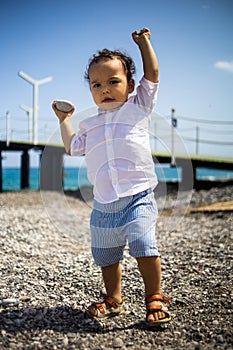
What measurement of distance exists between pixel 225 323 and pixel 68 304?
0.92m

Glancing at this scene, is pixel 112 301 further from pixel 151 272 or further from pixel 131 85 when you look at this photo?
pixel 131 85

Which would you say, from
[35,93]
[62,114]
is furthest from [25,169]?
[62,114]

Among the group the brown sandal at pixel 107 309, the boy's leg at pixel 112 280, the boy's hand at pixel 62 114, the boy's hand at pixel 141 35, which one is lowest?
the brown sandal at pixel 107 309

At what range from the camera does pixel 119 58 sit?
236 centimetres

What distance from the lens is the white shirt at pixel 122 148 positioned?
226 cm

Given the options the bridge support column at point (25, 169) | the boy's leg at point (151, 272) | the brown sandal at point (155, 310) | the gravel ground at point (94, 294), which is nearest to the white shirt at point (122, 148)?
the boy's leg at point (151, 272)

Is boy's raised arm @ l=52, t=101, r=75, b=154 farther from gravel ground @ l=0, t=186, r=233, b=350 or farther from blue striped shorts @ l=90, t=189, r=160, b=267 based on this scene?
gravel ground @ l=0, t=186, r=233, b=350

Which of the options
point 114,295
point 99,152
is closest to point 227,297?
point 114,295

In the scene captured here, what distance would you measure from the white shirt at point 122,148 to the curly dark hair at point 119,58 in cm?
11

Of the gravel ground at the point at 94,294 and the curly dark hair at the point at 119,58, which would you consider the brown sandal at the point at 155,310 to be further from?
the curly dark hair at the point at 119,58

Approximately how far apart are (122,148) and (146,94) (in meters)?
0.34

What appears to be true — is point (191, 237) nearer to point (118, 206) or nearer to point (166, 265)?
point (166, 265)

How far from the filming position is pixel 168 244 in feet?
15.5

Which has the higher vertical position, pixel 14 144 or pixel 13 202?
pixel 14 144
